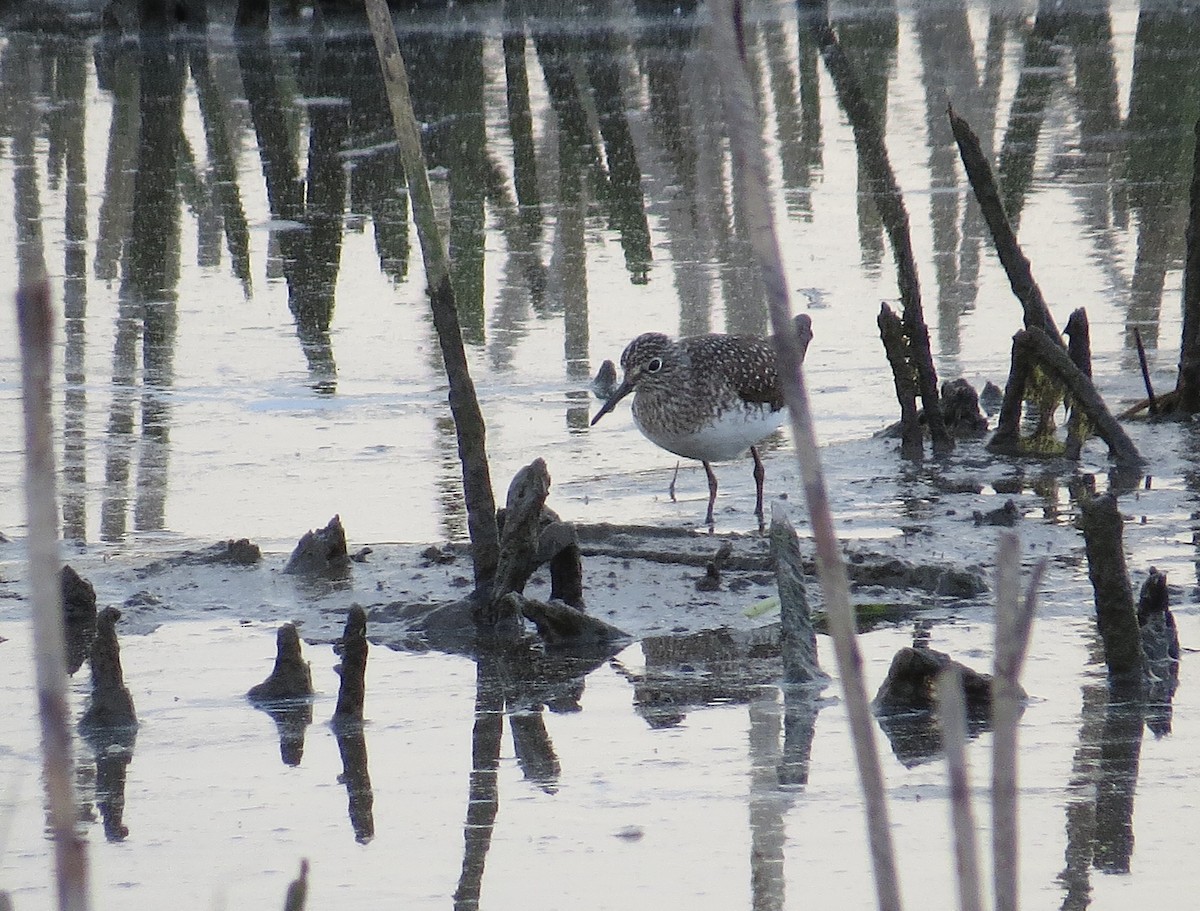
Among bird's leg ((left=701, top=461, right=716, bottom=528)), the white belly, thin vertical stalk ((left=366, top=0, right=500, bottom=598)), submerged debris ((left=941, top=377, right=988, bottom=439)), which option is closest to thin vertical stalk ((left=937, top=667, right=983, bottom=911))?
thin vertical stalk ((left=366, top=0, right=500, bottom=598))

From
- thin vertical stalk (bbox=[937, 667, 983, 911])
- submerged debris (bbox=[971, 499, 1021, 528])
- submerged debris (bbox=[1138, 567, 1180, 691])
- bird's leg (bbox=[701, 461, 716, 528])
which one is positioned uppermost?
thin vertical stalk (bbox=[937, 667, 983, 911])

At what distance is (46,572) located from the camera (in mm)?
1783

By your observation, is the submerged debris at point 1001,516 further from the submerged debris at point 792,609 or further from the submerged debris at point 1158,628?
the submerged debris at point 792,609

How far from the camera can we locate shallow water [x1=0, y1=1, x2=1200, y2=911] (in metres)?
4.50

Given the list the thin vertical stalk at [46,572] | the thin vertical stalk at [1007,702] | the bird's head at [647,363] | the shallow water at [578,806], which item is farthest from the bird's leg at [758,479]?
the thin vertical stalk at [46,572]

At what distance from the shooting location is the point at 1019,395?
8.25 metres

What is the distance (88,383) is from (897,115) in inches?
401

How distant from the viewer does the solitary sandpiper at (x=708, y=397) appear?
7863 millimetres

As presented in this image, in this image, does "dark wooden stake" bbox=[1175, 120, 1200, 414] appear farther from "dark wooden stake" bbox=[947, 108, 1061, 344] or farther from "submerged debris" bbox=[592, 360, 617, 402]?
"submerged debris" bbox=[592, 360, 617, 402]

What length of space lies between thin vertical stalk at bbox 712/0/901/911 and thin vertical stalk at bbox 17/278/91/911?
2.35 feet

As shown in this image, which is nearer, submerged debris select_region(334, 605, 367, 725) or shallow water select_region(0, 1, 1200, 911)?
shallow water select_region(0, 1, 1200, 911)

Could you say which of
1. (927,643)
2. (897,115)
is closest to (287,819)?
(927,643)

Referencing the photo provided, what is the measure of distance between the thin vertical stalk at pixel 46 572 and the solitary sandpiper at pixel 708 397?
5967 mm

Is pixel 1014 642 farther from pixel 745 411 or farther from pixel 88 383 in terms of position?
pixel 88 383
